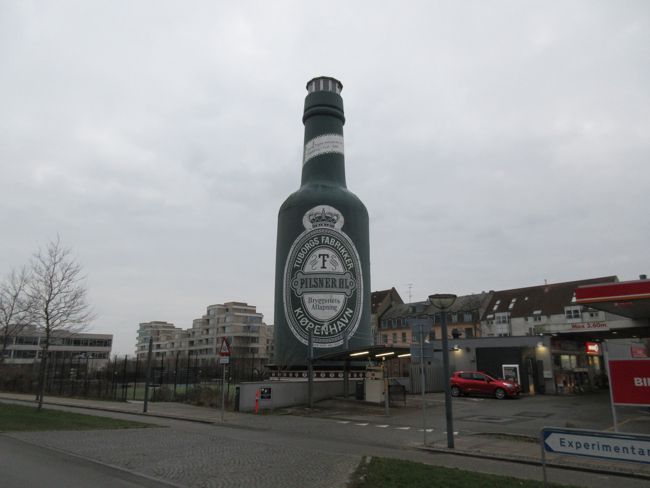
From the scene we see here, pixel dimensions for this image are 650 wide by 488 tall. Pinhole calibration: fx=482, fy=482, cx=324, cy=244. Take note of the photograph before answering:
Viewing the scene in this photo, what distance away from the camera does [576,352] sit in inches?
1468

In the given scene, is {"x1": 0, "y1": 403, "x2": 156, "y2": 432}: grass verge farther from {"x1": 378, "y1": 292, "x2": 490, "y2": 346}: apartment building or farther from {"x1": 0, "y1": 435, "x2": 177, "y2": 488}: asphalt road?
{"x1": 378, "y1": 292, "x2": 490, "y2": 346}: apartment building

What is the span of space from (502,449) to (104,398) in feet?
85.4

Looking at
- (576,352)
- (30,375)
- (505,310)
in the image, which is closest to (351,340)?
(576,352)

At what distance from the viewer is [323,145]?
35.6 metres

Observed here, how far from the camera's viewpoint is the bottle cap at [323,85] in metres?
36.7

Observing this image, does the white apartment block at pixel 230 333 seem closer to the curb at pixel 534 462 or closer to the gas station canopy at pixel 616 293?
the gas station canopy at pixel 616 293

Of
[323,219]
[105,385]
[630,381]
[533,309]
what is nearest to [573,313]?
[533,309]

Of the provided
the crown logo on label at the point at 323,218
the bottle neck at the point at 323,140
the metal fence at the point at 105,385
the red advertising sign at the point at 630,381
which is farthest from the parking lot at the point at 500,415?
the bottle neck at the point at 323,140

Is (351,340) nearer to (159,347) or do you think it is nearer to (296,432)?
(296,432)

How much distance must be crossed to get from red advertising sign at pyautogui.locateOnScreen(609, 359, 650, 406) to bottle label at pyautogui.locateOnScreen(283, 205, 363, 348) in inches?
803

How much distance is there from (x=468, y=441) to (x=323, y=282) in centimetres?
1796

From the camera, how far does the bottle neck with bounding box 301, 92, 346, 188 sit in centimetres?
3519

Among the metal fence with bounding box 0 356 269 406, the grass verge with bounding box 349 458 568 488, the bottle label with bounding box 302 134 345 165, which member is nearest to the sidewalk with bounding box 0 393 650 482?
the grass verge with bounding box 349 458 568 488

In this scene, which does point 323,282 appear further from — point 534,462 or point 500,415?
point 534,462
